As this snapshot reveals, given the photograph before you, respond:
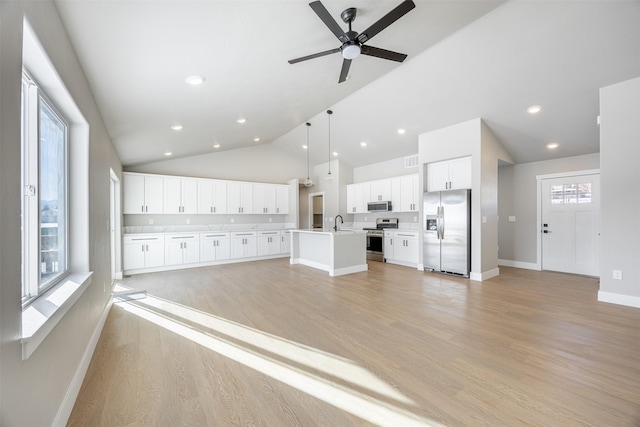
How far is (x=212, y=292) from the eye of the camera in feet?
14.6

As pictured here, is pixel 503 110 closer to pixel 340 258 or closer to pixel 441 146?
pixel 441 146

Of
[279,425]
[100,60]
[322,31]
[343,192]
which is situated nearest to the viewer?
[279,425]

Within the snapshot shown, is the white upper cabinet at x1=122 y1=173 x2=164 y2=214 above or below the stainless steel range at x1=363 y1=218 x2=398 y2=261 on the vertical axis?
above

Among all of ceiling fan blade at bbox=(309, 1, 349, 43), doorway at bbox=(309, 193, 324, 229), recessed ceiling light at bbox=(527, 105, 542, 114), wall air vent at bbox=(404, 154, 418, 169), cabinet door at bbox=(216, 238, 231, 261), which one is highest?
recessed ceiling light at bbox=(527, 105, 542, 114)

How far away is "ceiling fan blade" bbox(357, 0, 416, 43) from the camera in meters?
2.20

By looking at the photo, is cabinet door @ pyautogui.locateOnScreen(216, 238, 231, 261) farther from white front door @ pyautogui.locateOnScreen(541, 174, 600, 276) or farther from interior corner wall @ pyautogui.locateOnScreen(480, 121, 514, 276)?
white front door @ pyautogui.locateOnScreen(541, 174, 600, 276)

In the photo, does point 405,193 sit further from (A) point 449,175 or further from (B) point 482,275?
(B) point 482,275

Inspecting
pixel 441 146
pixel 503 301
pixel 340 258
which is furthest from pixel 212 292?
pixel 441 146

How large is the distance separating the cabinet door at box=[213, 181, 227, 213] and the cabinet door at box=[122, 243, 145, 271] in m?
1.92

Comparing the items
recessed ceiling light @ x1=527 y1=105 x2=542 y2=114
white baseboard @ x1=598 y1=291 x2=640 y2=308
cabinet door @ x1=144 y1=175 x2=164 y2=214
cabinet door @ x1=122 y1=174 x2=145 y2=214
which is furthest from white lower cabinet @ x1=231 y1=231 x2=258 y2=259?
white baseboard @ x1=598 y1=291 x2=640 y2=308

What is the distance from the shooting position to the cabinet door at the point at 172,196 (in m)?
6.54

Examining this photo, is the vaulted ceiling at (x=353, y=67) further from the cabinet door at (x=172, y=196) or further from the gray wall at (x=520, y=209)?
the cabinet door at (x=172, y=196)

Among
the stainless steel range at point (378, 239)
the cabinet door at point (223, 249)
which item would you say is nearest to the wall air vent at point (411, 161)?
the stainless steel range at point (378, 239)

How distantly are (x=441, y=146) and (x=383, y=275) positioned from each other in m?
2.90
